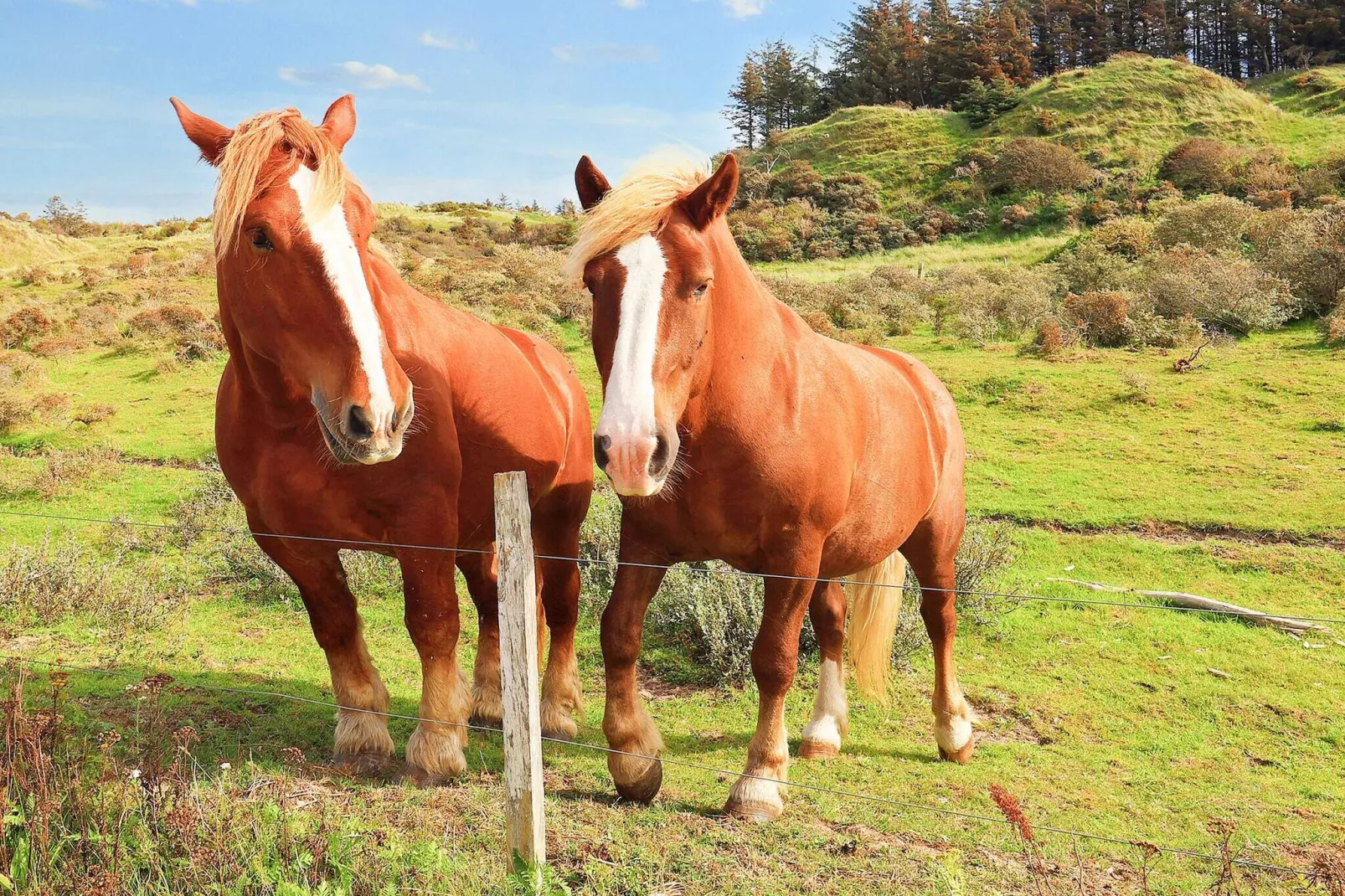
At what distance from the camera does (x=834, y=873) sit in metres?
3.40

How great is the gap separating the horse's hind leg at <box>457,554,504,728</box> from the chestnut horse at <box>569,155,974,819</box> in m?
1.05

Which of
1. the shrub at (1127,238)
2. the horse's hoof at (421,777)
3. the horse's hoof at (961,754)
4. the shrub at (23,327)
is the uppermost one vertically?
the shrub at (1127,238)

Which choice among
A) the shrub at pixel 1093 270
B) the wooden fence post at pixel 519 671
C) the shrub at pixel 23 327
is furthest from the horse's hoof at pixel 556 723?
the shrub at pixel 23 327

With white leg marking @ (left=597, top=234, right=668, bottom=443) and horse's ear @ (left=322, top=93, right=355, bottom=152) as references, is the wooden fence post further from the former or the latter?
horse's ear @ (left=322, top=93, right=355, bottom=152)

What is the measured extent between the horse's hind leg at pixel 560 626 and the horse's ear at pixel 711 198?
2.14 meters

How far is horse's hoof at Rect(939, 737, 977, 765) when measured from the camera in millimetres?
5043

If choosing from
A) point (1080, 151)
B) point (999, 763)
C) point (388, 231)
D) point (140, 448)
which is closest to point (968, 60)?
point (1080, 151)

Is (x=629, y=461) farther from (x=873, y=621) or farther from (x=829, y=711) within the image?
(x=873, y=621)

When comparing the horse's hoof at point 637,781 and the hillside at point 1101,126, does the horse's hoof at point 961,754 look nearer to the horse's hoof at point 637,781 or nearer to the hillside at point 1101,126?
the horse's hoof at point 637,781

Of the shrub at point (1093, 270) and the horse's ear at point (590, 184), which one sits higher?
the shrub at point (1093, 270)

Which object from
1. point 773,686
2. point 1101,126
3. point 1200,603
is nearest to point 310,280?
point 773,686

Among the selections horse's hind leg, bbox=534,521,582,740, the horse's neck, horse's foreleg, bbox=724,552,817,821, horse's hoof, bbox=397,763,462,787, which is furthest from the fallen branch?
horse's hoof, bbox=397,763,462,787

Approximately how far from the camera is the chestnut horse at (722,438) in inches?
Result: 124

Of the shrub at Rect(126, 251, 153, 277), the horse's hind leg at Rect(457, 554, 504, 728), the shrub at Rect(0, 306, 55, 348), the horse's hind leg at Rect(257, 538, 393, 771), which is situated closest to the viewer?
the horse's hind leg at Rect(257, 538, 393, 771)
